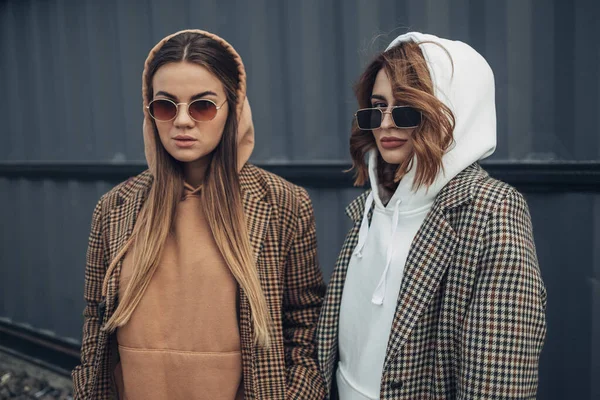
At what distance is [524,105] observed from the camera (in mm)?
2494

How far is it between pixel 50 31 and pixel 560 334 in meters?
3.95

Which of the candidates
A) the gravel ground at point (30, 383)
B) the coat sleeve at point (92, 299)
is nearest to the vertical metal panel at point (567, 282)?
the coat sleeve at point (92, 299)

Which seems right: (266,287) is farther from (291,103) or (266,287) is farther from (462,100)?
(291,103)

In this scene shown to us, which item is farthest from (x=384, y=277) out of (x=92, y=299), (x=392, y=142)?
(x=92, y=299)

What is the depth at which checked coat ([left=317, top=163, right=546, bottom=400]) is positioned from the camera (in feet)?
4.84

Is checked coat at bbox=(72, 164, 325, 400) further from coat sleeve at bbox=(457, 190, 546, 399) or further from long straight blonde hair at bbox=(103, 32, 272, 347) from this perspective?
coat sleeve at bbox=(457, 190, 546, 399)

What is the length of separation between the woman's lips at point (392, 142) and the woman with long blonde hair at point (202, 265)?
0.50 m

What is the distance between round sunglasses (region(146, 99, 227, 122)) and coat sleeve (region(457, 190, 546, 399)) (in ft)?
3.18

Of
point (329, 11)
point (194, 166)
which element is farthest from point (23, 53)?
point (194, 166)

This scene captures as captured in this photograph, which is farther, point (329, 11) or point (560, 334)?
point (329, 11)

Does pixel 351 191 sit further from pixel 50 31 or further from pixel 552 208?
pixel 50 31

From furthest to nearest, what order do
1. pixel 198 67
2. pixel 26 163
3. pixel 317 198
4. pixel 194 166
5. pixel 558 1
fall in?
pixel 26 163
pixel 317 198
pixel 558 1
pixel 194 166
pixel 198 67

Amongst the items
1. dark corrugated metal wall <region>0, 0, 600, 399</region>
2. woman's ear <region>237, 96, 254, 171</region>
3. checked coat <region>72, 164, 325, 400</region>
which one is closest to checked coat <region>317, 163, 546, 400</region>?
checked coat <region>72, 164, 325, 400</region>

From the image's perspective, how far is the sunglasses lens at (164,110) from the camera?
76.4 inches
